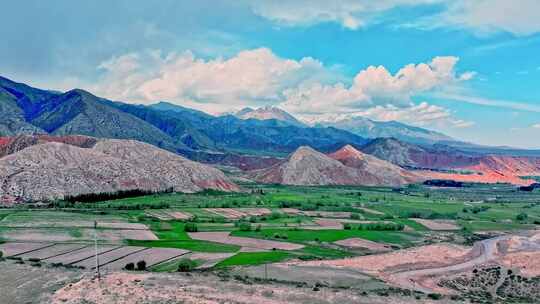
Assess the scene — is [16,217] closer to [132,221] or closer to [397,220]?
[132,221]

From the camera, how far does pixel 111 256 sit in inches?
2758

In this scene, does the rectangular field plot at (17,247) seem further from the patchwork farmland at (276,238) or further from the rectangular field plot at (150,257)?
the rectangular field plot at (150,257)

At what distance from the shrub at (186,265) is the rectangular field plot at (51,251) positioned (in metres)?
18.2

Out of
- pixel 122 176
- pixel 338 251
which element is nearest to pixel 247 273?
pixel 338 251

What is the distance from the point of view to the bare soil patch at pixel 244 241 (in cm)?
8368

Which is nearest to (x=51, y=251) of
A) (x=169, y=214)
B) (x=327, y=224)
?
(x=169, y=214)

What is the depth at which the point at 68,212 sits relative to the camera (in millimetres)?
111062

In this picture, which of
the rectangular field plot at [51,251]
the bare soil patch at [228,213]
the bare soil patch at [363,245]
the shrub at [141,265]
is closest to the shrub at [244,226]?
the bare soil patch at [228,213]

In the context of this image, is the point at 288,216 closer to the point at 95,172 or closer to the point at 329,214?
the point at 329,214

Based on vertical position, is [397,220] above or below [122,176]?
below


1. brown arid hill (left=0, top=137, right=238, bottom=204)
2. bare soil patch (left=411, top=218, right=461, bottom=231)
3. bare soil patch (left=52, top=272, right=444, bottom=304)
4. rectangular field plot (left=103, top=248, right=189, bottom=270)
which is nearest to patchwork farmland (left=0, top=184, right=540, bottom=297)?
rectangular field plot (left=103, top=248, right=189, bottom=270)

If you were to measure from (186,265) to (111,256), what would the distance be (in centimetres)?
1289

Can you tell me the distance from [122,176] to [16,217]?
55167 millimetres

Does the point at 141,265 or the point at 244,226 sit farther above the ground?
the point at 244,226
